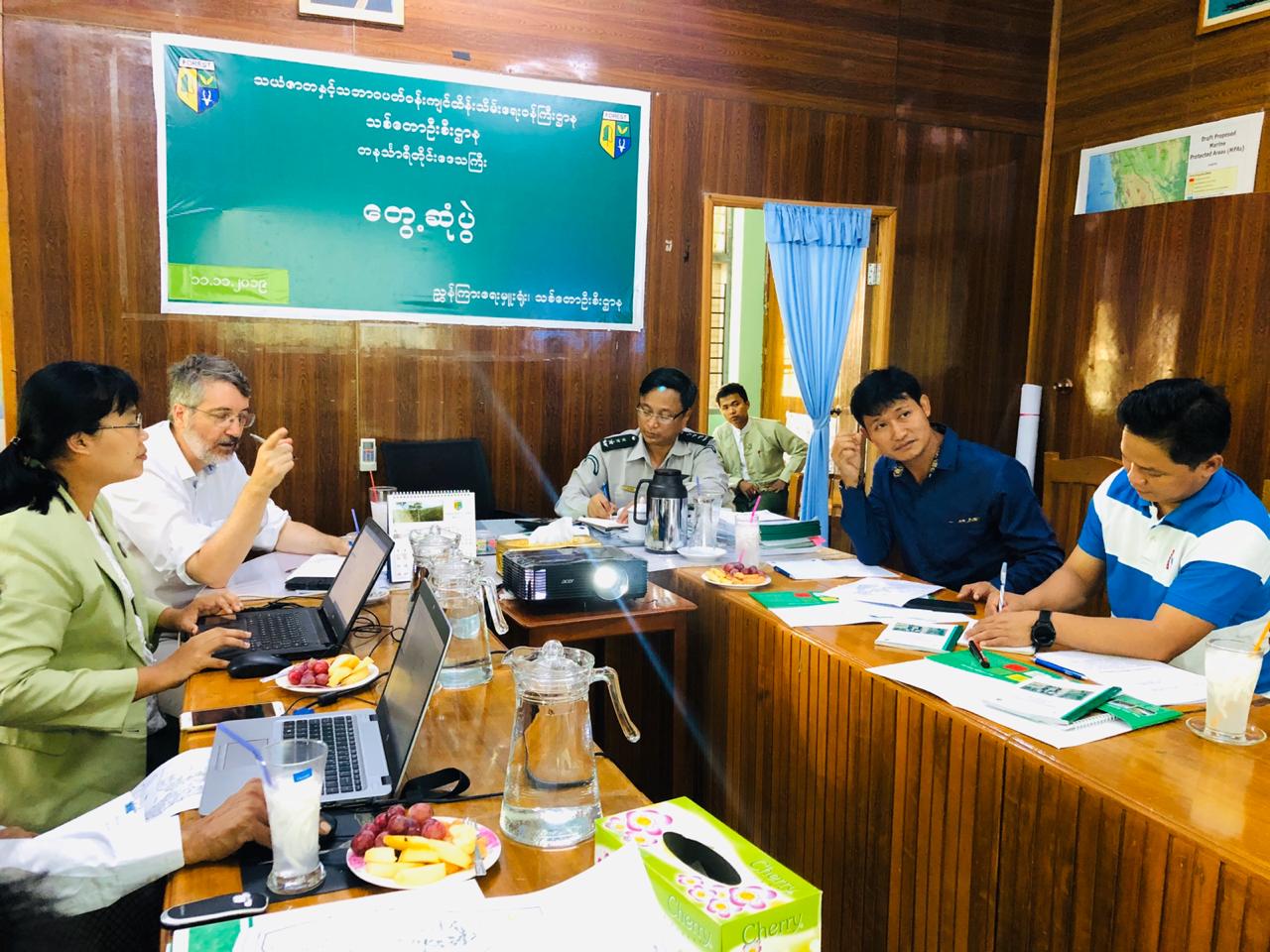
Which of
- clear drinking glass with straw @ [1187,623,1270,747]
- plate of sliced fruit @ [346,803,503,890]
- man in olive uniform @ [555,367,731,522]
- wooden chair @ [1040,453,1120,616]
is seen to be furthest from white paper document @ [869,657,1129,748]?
wooden chair @ [1040,453,1120,616]

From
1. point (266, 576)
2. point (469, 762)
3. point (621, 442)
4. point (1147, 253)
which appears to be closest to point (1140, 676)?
point (469, 762)

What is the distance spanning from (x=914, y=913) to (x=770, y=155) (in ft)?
12.0

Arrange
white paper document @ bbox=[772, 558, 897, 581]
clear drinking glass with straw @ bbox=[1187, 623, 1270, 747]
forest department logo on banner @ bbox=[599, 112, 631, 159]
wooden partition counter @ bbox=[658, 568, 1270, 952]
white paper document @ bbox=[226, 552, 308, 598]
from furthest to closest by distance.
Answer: forest department logo on banner @ bbox=[599, 112, 631, 159], white paper document @ bbox=[772, 558, 897, 581], white paper document @ bbox=[226, 552, 308, 598], clear drinking glass with straw @ bbox=[1187, 623, 1270, 747], wooden partition counter @ bbox=[658, 568, 1270, 952]

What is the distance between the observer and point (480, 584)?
5.78 feet

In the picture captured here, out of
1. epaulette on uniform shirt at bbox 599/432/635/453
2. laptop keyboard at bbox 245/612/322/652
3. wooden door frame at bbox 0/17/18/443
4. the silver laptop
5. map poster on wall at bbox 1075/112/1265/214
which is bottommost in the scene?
laptop keyboard at bbox 245/612/322/652

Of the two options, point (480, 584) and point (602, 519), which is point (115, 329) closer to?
point (602, 519)

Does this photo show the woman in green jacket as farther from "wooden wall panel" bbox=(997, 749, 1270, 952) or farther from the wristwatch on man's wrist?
the wristwatch on man's wrist

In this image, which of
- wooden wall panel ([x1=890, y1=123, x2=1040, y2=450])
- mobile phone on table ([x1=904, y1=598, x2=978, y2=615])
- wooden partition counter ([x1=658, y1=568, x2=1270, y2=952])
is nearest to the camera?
wooden partition counter ([x1=658, y1=568, x2=1270, y2=952])

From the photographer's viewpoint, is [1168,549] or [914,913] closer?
[914,913]

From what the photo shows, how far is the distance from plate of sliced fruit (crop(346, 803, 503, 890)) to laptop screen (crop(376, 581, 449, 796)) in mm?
124

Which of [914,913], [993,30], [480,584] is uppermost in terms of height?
[993,30]

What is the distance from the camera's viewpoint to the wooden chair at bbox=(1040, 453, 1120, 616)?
3836 mm

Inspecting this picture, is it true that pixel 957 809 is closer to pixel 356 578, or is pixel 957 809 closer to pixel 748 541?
pixel 748 541

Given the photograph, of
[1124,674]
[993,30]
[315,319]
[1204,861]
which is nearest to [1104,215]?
[993,30]
